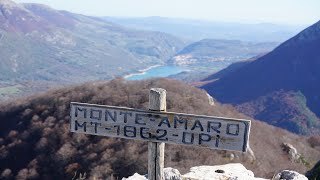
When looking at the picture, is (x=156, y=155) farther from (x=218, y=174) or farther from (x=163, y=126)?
(x=218, y=174)

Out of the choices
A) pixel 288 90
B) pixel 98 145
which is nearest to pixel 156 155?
pixel 98 145

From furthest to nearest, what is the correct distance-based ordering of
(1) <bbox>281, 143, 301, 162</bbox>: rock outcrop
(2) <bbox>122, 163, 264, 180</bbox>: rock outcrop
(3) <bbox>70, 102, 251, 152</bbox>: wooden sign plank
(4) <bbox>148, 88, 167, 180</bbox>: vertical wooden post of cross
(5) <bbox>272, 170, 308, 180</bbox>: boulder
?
1. (1) <bbox>281, 143, 301, 162</bbox>: rock outcrop
2. (5) <bbox>272, 170, 308, 180</bbox>: boulder
3. (2) <bbox>122, 163, 264, 180</bbox>: rock outcrop
4. (4) <bbox>148, 88, 167, 180</bbox>: vertical wooden post of cross
5. (3) <bbox>70, 102, 251, 152</bbox>: wooden sign plank

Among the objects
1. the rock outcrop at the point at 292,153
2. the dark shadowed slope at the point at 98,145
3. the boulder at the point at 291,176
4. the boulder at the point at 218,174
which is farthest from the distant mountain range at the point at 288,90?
the boulder at the point at 218,174

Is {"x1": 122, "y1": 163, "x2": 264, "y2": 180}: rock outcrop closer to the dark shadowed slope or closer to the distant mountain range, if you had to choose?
the dark shadowed slope

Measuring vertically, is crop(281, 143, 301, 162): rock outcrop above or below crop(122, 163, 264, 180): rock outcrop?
below

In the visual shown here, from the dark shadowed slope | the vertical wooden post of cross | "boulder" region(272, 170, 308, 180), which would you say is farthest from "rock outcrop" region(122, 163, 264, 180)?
the dark shadowed slope

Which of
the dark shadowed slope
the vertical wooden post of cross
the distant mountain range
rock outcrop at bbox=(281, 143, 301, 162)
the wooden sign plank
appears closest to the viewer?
the wooden sign plank

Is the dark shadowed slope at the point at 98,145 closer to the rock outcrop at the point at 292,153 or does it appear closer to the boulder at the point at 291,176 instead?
the rock outcrop at the point at 292,153

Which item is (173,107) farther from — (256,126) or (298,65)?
(298,65)
